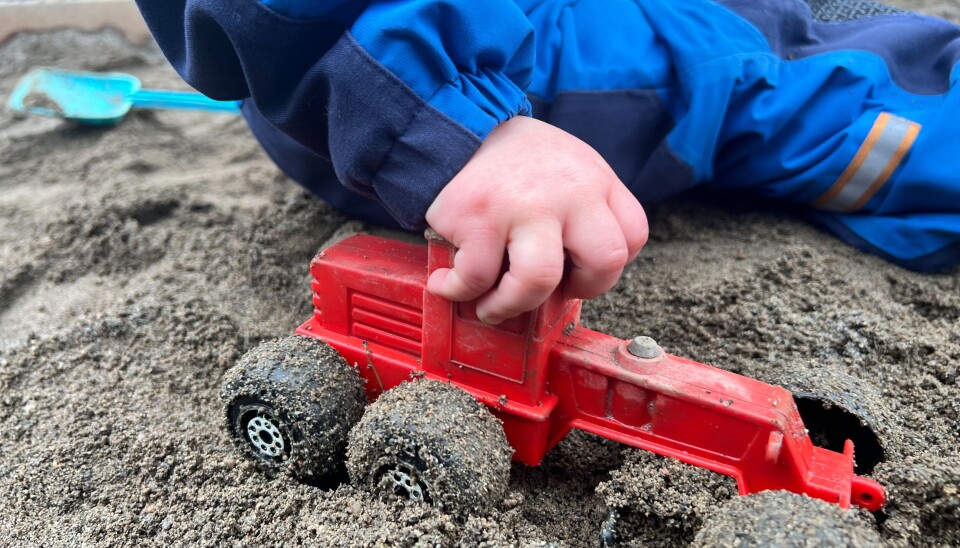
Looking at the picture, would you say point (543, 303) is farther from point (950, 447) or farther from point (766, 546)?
point (950, 447)

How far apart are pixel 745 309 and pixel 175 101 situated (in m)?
1.71

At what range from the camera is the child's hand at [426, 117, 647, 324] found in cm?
75

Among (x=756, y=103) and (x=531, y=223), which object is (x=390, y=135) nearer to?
(x=531, y=223)

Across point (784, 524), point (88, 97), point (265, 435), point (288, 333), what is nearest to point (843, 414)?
point (784, 524)

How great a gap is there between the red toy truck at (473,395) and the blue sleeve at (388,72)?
0.10m

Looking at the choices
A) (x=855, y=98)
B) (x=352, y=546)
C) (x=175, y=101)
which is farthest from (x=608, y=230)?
(x=175, y=101)

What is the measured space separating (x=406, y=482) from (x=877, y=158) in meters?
1.02

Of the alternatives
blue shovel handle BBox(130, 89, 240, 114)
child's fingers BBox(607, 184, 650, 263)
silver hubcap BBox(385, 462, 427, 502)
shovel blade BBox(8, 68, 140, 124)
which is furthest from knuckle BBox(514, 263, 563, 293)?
shovel blade BBox(8, 68, 140, 124)

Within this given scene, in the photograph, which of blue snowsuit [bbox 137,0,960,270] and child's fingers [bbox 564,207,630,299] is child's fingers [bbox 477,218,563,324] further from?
blue snowsuit [bbox 137,0,960,270]

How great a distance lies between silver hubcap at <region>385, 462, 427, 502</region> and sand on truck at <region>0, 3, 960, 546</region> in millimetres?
20

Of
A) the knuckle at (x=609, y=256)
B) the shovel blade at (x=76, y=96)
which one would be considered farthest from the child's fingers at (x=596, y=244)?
the shovel blade at (x=76, y=96)

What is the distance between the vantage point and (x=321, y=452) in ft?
3.00

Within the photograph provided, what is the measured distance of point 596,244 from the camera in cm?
76

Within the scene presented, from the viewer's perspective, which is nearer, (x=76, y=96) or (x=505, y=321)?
(x=505, y=321)
